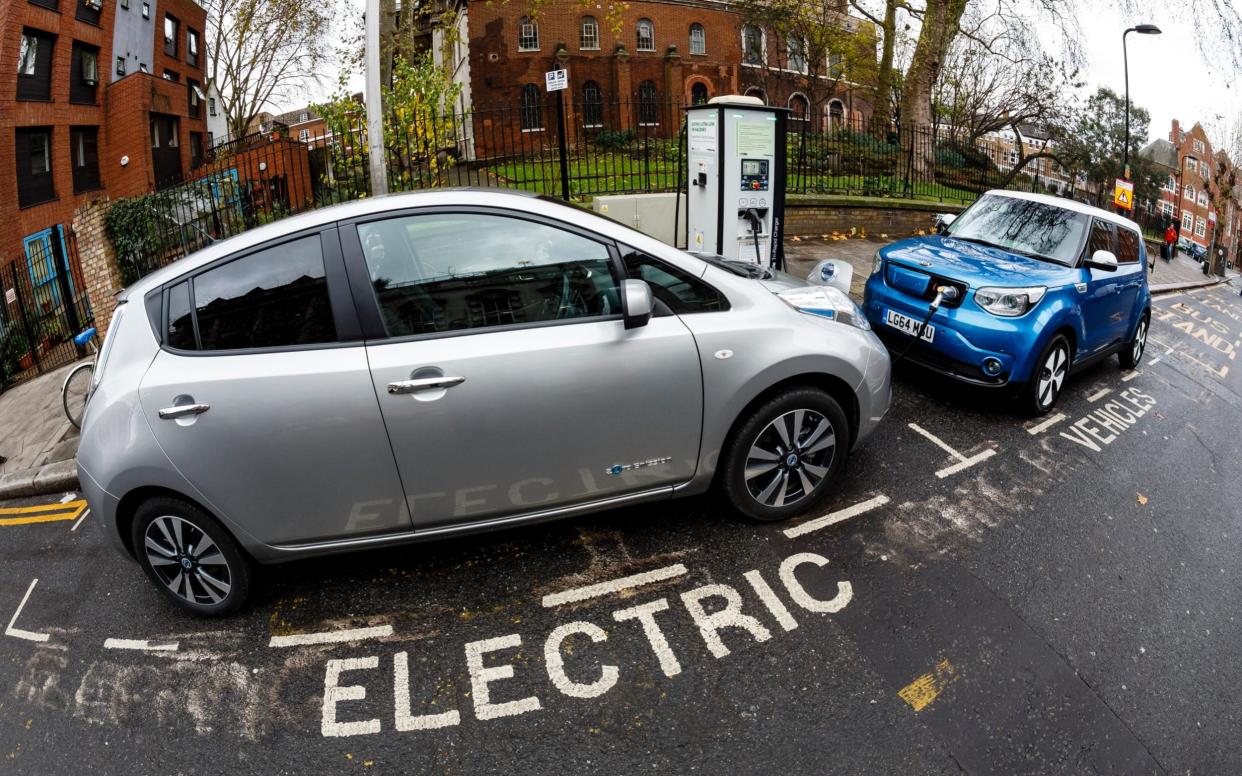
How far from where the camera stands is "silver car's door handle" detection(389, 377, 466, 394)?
310 centimetres

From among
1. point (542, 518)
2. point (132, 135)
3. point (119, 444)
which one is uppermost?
point (132, 135)

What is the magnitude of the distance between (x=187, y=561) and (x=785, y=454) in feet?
9.73

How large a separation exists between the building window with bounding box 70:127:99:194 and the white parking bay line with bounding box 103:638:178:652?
27878 millimetres

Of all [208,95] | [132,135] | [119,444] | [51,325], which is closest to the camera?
[119,444]

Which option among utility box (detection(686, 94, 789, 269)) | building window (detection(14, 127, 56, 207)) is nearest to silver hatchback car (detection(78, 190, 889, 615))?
utility box (detection(686, 94, 789, 269))

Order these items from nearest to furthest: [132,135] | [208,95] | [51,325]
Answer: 1. [51,325]
2. [132,135]
3. [208,95]

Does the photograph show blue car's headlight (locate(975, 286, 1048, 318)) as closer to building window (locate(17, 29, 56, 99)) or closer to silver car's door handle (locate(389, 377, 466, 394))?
silver car's door handle (locate(389, 377, 466, 394))

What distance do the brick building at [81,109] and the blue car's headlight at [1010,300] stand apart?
20568mm

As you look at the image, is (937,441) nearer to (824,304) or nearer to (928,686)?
(824,304)

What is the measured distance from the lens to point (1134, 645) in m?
3.30

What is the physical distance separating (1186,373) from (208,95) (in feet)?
138

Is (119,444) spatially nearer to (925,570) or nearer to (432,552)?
(432,552)

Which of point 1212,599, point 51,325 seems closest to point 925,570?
point 1212,599

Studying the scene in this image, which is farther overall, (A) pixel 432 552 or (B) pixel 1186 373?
(B) pixel 1186 373
